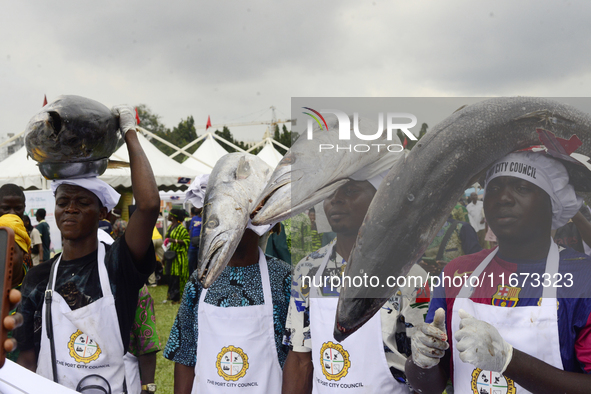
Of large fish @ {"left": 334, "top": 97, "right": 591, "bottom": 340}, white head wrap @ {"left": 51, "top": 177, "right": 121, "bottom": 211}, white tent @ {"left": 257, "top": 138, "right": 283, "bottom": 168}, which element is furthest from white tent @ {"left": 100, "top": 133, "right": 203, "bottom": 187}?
large fish @ {"left": 334, "top": 97, "right": 591, "bottom": 340}

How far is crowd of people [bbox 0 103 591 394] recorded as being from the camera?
1.13 m

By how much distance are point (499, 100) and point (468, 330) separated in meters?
0.55

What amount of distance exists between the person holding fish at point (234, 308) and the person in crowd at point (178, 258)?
5.66 meters

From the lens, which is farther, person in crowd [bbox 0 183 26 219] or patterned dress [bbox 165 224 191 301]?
patterned dress [bbox 165 224 191 301]

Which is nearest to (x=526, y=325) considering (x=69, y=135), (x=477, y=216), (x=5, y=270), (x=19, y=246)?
(x=477, y=216)

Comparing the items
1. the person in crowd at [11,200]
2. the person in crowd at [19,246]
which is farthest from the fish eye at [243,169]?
the person in crowd at [11,200]

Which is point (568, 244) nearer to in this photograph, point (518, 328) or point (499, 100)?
point (518, 328)

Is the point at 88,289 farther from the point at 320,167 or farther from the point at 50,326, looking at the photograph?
the point at 320,167

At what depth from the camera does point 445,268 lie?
3.97ft

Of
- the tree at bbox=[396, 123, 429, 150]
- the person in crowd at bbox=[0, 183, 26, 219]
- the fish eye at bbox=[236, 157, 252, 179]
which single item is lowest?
the tree at bbox=[396, 123, 429, 150]

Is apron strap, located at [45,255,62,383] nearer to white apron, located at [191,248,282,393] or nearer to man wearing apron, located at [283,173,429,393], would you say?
white apron, located at [191,248,282,393]

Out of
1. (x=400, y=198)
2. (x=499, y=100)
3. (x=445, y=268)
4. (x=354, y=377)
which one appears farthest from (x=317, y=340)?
(x=499, y=100)

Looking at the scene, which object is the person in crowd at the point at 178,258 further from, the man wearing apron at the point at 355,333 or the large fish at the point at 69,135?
the man wearing apron at the point at 355,333

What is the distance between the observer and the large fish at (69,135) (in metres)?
1.71
